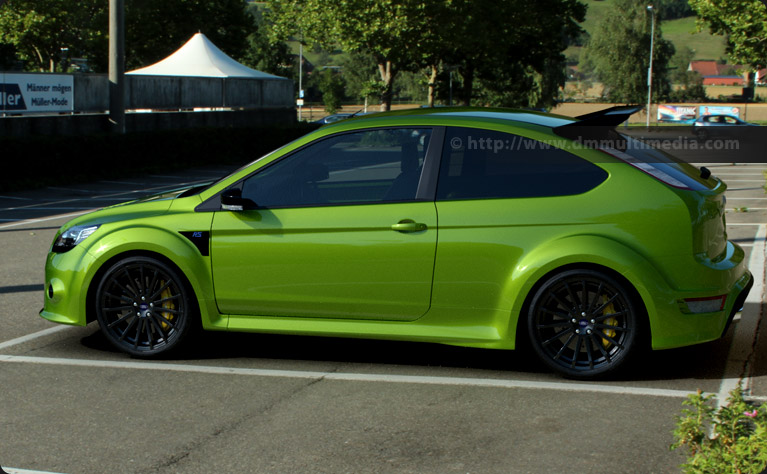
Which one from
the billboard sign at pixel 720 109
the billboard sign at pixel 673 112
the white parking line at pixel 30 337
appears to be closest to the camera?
the white parking line at pixel 30 337

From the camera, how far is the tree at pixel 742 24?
38625 millimetres

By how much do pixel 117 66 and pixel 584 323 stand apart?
2103 cm

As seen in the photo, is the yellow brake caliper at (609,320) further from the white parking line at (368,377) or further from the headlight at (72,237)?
the headlight at (72,237)

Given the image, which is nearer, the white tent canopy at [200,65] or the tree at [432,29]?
the white tent canopy at [200,65]

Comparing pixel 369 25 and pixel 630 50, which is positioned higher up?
pixel 630 50

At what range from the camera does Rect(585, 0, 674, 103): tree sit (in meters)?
110

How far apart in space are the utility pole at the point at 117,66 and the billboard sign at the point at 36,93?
103cm

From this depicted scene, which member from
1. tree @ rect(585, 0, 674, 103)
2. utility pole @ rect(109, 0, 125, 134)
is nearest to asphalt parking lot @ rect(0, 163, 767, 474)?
utility pole @ rect(109, 0, 125, 134)

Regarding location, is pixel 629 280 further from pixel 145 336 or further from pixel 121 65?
pixel 121 65

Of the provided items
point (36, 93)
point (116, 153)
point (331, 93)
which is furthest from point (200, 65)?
point (331, 93)

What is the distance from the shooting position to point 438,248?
5645 mm

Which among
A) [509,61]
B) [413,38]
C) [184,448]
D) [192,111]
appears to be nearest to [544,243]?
[184,448]

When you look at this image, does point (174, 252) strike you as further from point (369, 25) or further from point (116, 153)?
point (369, 25)

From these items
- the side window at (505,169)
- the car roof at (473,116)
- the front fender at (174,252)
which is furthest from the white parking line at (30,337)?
the side window at (505,169)
